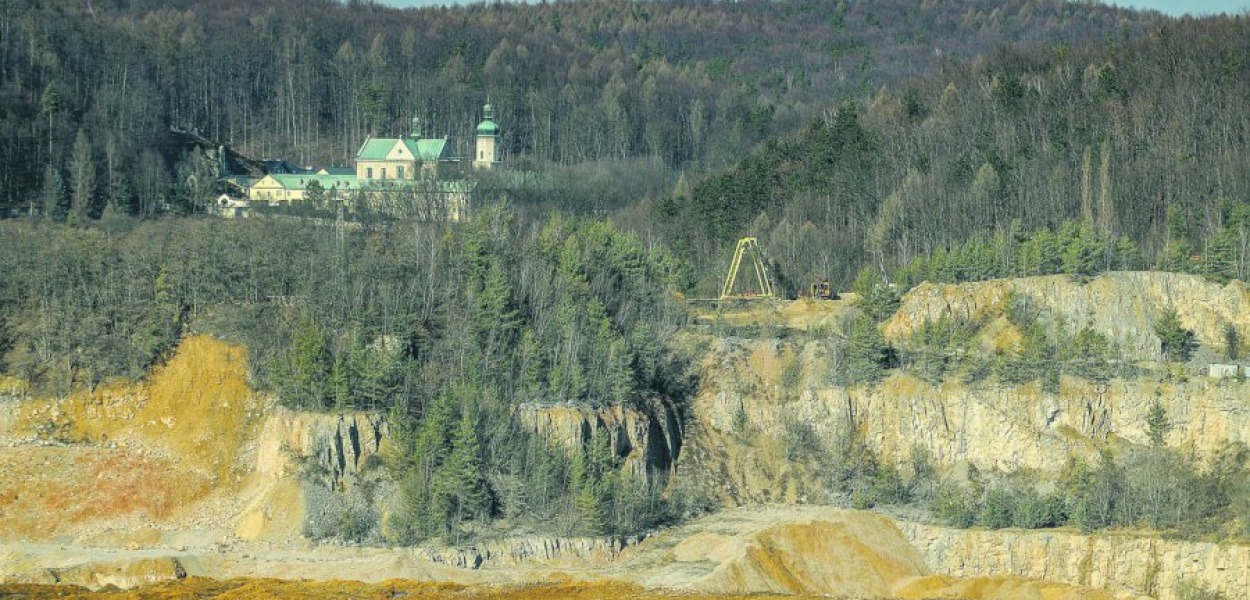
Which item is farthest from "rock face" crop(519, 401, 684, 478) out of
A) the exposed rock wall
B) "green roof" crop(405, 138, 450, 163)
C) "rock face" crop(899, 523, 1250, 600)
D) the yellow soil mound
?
"green roof" crop(405, 138, 450, 163)

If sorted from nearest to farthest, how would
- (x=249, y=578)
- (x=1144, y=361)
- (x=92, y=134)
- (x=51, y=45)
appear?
(x=249, y=578) < (x=1144, y=361) < (x=92, y=134) < (x=51, y=45)

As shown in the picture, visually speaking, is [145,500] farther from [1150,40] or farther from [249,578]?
[1150,40]

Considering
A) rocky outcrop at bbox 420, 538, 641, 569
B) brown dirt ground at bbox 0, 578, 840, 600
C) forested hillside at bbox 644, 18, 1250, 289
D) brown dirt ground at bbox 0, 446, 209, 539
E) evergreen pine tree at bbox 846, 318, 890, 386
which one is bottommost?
brown dirt ground at bbox 0, 578, 840, 600

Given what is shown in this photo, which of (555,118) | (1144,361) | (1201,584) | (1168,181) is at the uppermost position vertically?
(555,118)

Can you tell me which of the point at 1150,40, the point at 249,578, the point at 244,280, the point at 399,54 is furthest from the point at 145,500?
the point at 399,54

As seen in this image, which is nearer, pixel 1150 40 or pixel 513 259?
pixel 513 259

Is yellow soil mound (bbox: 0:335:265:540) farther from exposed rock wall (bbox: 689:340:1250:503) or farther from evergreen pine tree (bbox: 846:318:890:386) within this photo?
evergreen pine tree (bbox: 846:318:890:386)
